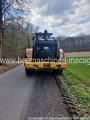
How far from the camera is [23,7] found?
23.2m

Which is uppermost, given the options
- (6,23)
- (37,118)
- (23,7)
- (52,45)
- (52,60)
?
(23,7)

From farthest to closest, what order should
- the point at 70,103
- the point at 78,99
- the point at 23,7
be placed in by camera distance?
the point at 23,7
the point at 78,99
the point at 70,103

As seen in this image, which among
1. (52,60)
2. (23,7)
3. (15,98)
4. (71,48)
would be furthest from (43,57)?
(71,48)

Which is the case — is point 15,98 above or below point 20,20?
below

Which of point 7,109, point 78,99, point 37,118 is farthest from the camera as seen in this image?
point 78,99

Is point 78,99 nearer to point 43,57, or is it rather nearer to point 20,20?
point 43,57

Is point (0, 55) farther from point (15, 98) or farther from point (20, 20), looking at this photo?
point (15, 98)

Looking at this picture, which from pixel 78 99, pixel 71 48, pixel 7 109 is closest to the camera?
pixel 7 109

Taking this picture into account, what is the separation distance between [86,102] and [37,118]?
6.35 ft

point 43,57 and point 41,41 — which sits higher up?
point 41,41

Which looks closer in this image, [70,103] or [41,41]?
[70,103]

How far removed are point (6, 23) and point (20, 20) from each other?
70.8 inches

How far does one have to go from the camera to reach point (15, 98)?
22.2ft

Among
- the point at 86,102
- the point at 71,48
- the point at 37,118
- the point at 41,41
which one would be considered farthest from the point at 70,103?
the point at 71,48
